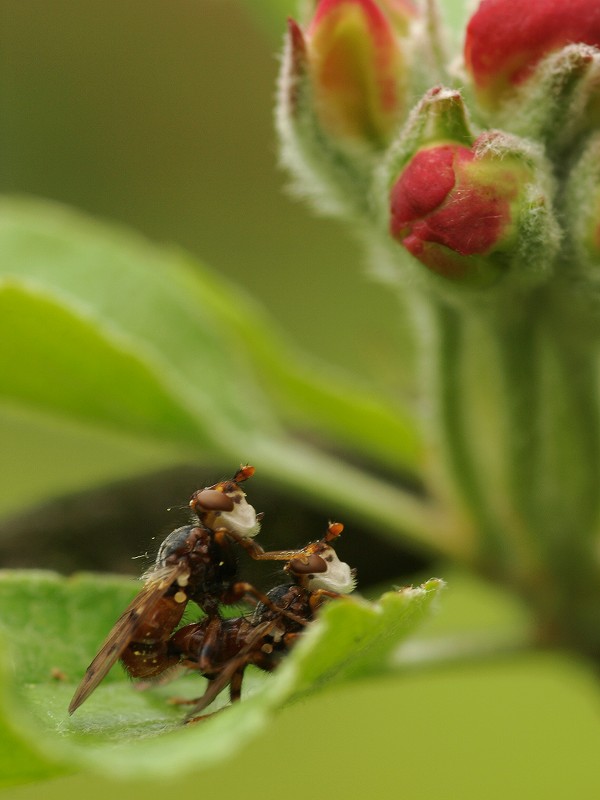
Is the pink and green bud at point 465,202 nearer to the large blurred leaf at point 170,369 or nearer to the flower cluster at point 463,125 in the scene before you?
the flower cluster at point 463,125

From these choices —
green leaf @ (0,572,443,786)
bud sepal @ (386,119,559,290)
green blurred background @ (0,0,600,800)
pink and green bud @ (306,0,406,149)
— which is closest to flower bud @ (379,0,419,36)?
pink and green bud @ (306,0,406,149)

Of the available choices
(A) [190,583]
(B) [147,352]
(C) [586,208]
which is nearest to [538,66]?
(C) [586,208]

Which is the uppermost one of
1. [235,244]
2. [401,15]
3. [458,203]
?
[235,244]

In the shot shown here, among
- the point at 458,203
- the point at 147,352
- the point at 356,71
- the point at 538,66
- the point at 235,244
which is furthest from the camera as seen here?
the point at 235,244

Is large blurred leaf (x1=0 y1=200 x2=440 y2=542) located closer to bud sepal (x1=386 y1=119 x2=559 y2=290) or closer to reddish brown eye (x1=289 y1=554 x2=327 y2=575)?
reddish brown eye (x1=289 y1=554 x2=327 y2=575)

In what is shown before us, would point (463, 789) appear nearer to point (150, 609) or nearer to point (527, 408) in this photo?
point (527, 408)

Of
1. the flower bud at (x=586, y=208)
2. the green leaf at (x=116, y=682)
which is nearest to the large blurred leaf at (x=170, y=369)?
the green leaf at (x=116, y=682)

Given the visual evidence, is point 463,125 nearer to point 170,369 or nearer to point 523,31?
point 523,31
